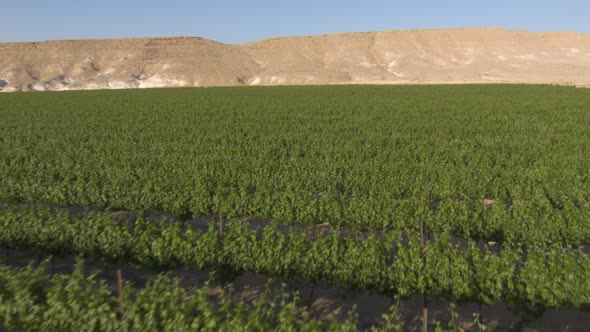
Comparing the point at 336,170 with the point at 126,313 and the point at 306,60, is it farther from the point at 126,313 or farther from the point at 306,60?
the point at 306,60

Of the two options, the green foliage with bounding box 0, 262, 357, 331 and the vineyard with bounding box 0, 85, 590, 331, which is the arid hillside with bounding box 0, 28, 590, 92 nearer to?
the vineyard with bounding box 0, 85, 590, 331

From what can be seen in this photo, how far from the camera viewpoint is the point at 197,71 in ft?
278

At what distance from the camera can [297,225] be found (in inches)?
363

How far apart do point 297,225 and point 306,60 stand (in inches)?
3590

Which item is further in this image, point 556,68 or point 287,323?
point 556,68

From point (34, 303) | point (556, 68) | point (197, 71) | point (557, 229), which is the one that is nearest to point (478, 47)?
point (556, 68)

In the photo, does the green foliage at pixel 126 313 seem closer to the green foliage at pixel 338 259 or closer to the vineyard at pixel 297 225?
the vineyard at pixel 297 225

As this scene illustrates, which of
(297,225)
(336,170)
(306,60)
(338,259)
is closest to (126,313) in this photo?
(338,259)

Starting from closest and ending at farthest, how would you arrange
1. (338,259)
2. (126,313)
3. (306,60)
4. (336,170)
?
(126,313)
(338,259)
(336,170)
(306,60)

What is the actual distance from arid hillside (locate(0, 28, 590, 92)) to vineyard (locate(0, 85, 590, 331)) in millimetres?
59661

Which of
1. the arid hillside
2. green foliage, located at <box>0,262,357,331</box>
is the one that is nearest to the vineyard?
green foliage, located at <box>0,262,357,331</box>

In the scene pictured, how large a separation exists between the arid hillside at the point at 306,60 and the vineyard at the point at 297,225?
196 feet

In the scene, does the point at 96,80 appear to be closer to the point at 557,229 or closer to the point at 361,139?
the point at 361,139

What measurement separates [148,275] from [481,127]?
56.4 ft
